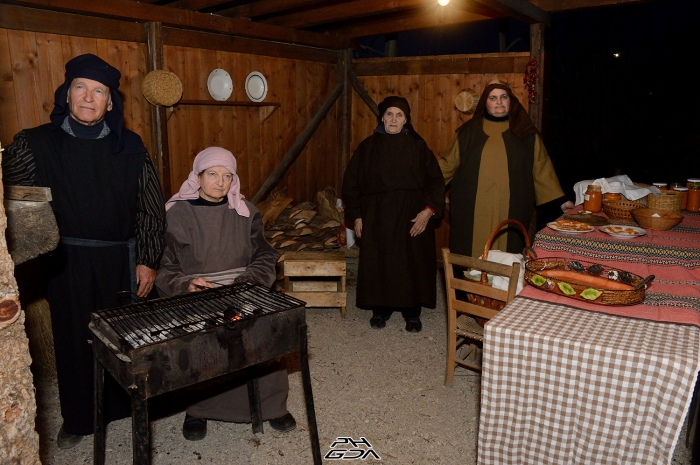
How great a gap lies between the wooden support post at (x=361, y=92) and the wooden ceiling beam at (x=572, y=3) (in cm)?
228

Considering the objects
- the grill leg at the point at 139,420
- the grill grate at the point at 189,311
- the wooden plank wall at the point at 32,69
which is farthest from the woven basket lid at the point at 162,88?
the grill leg at the point at 139,420

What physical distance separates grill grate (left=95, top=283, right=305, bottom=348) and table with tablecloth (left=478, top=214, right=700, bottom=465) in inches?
38.6

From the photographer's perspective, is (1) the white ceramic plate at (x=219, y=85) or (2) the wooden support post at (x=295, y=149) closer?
(1) the white ceramic plate at (x=219, y=85)

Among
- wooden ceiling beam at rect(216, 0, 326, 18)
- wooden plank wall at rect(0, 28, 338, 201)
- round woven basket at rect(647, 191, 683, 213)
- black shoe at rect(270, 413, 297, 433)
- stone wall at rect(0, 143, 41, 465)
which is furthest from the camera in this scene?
wooden ceiling beam at rect(216, 0, 326, 18)

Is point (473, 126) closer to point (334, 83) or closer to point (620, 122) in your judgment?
point (334, 83)

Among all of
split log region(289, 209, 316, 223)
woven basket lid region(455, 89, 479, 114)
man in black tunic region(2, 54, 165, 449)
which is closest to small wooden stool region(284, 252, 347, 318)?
split log region(289, 209, 316, 223)

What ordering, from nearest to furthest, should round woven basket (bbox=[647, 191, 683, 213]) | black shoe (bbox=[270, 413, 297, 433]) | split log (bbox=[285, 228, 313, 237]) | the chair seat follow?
1. black shoe (bbox=[270, 413, 297, 433])
2. the chair seat
3. round woven basket (bbox=[647, 191, 683, 213])
4. split log (bbox=[285, 228, 313, 237])

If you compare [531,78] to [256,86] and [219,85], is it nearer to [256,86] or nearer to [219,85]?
[256,86]

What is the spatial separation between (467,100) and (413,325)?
108 inches

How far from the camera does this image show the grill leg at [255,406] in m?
3.44

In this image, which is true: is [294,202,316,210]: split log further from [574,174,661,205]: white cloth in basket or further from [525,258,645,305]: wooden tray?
[525,258,645,305]: wooden tray

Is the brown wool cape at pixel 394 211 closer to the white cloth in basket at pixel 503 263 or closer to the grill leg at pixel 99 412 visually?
the white cloth in basket at pixel 503 263

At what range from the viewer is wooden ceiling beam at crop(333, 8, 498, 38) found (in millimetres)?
6014

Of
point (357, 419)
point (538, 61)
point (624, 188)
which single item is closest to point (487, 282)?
point (357, 419)
